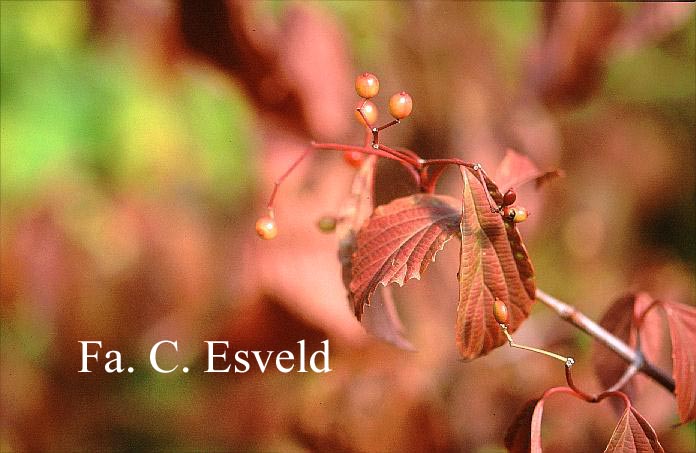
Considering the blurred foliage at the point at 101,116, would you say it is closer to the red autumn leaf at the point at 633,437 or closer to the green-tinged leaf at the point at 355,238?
the green-tinged leaf at the point at 355,238

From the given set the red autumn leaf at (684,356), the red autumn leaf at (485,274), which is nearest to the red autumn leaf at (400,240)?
the red autumn leaf at (485,274)

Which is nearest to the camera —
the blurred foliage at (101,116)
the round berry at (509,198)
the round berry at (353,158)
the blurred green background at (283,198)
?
the round berry at (509,198)

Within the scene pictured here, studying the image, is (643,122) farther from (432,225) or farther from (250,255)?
(432,225)

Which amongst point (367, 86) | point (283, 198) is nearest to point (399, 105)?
point (367, 86)

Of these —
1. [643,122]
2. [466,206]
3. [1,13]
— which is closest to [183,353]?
[1,13]

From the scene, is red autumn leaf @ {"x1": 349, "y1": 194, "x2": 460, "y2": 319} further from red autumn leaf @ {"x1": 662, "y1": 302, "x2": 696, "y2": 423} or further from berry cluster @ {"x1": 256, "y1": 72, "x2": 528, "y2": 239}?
red autumn leaf @ {"x1": 662, "y1": 302, "x2": 696, "y2": 423}

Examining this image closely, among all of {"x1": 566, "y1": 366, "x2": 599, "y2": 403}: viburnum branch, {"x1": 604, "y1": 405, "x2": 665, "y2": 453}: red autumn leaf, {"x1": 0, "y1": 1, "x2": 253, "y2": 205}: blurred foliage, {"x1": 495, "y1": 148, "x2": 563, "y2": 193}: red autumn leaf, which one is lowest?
{"x1": 604, "y1": 405, "x2": 665, "y2": 453}: red autumn leaf

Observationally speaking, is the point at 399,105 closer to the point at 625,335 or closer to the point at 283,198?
the point at 625,335

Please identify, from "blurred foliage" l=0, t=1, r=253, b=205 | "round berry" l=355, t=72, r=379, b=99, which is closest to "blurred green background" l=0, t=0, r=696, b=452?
"blurred foliage" l=0, t=1, r=253, b=205
